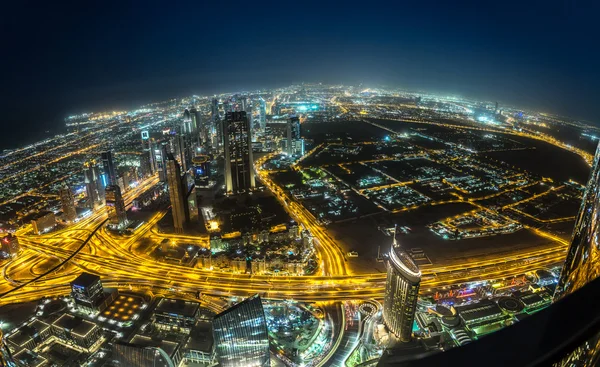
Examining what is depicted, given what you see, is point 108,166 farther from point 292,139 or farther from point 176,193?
point 292,139

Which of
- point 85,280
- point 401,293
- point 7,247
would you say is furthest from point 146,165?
point 401,293

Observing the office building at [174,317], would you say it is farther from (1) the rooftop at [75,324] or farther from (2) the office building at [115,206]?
(2) the office building at [115,206]

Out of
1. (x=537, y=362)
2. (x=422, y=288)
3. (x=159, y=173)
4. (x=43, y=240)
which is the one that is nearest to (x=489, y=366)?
(x=537, y=362)

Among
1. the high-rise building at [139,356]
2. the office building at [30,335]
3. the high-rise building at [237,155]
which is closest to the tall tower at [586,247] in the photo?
the high-rise building at [139,356]

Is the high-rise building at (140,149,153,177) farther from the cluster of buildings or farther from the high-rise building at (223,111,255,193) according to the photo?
the cluster of buildings

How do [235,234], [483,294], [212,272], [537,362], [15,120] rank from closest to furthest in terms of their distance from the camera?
[537,362]
[483,294]
[212,272]
[235,234]
[15,120]

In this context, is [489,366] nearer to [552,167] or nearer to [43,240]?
[43,240]

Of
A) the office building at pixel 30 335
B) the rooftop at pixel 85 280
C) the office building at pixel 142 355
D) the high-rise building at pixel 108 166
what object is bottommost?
the office building at pixel 30 335

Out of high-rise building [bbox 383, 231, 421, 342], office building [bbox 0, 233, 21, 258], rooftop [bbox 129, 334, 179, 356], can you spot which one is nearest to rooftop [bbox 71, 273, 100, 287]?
rooftop [bbox 129, 334, 179, 356]
